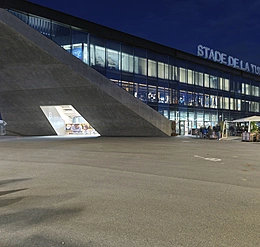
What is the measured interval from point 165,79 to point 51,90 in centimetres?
1740

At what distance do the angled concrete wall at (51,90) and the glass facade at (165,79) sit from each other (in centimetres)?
Result: 430

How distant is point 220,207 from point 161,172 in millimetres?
3753

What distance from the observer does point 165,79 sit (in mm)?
36438

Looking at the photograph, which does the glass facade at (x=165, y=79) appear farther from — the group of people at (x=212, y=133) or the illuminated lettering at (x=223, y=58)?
the group of people at (x=212, y=133)

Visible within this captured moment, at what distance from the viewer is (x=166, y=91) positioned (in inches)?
1431

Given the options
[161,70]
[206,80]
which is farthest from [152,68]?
[206,80]

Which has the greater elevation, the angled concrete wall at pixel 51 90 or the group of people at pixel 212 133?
the angled concrete wall at pixel 51 90

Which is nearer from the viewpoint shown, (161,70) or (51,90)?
(51,90)

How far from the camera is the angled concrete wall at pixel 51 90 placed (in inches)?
816

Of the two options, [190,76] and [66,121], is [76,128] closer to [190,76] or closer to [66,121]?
[66,121]

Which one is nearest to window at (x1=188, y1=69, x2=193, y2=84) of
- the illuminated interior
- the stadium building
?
the stadium building

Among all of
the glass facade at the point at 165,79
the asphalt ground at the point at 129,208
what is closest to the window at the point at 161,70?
the glass facade at the point at 165,79

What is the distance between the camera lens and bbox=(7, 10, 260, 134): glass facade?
2773 centimetres

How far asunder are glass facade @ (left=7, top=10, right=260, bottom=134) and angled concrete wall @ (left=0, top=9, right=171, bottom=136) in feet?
14.1
